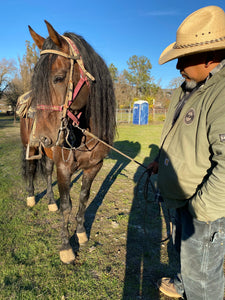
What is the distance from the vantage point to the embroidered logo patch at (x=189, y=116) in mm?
1150

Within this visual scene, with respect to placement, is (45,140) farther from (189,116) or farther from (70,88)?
(189,116)

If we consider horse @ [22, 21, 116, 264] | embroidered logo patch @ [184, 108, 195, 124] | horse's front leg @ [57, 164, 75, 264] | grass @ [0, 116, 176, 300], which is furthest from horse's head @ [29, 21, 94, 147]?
grass @ [0, 116, 176, 300]

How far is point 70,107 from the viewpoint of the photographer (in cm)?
176

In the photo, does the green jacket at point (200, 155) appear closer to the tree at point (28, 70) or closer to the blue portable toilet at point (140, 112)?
the tree at point (28, 70)

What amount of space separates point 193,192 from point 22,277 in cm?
209

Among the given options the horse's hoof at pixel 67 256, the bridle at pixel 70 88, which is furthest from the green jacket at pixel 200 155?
the horse's hoof at pixel 67 256

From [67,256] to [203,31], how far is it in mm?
2622

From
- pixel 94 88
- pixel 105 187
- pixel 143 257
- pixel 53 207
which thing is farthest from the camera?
pixel 105 187

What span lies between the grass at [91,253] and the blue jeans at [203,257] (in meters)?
0.59

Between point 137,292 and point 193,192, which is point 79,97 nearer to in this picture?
point 193,192

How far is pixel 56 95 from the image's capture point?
1.67 m

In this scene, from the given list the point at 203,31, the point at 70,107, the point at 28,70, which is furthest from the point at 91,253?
the point at 28,70

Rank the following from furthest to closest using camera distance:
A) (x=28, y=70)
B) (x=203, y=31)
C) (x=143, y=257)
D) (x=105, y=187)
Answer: (x=28, y=70)
(x=105, y=187)
(x=143, y=257)
(x=203, y=31)

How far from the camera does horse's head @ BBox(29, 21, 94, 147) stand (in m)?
Result: 1.65
